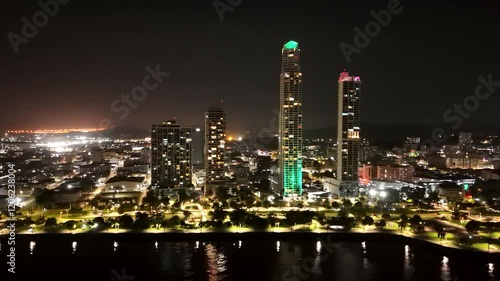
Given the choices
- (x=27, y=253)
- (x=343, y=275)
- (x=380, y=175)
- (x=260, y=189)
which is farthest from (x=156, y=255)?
(x=380, y=175)

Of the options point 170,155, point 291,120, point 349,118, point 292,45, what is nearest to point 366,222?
point 291,120

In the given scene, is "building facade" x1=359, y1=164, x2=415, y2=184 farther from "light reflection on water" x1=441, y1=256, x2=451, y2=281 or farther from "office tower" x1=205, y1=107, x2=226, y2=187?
"light reflection on water" x1=441, y1=256, x2=451, y2=281

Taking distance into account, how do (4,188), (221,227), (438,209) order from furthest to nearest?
1. (4,188)
2. (438,209)
3. (221,227)

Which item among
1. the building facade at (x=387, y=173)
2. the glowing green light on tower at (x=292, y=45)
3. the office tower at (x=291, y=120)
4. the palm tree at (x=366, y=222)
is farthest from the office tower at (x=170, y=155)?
the building facade at (x=387, y=173)

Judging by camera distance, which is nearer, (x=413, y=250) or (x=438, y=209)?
(x=413, y=250)

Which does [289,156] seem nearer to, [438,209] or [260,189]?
[260,189]

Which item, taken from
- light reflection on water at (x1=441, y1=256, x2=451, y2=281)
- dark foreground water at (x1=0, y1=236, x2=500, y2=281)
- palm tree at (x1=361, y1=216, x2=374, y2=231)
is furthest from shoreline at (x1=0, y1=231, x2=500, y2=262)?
light reflection on water at (x1=441, y1=256, x2=451, y2=281)
